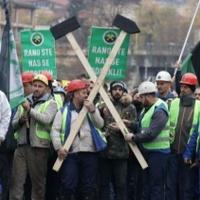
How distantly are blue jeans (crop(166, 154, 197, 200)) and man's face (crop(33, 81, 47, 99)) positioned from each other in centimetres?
191

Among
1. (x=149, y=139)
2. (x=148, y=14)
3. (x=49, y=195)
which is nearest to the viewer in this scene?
(x=149, y=139)

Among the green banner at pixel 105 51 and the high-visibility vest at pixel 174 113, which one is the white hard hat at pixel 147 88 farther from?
the high-visibility vest at pixel 174 113

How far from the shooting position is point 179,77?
1239cm

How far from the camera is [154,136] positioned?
10.6 m

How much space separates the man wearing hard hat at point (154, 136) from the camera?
10562 millimetres

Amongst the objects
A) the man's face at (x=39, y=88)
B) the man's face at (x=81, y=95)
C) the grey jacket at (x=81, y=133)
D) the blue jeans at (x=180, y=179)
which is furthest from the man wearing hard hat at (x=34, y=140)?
the blue jeans at (x=180, y=179)

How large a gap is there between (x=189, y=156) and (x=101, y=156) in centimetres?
124

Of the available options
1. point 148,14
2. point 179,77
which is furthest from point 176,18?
point 179,77

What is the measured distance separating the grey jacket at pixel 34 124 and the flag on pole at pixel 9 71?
0.35 m

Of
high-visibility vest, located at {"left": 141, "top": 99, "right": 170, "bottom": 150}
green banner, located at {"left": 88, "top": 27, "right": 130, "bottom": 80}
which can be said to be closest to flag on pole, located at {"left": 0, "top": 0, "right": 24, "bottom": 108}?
green banner, located at {"left": 88, "top": 27, "right": 130, "bottom": 80}

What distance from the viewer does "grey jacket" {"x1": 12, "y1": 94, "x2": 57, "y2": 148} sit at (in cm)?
1080

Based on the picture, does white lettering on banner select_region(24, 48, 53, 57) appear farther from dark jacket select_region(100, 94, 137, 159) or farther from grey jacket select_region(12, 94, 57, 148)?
dark jacket select_region(100, 94, 137, 159)

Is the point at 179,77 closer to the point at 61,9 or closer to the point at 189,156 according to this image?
the point at 189,156

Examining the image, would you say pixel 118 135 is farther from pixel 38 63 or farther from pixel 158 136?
pixel 38 63
